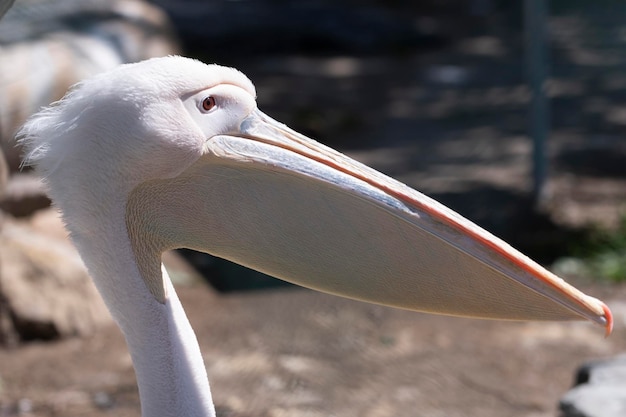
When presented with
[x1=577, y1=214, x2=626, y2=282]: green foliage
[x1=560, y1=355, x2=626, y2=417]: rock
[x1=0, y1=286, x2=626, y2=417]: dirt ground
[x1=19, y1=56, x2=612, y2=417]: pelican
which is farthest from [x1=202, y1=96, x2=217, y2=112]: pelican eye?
[x1=577, y1=214, x2=626, y2=282]: green foliage

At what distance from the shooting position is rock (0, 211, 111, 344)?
4.25 m

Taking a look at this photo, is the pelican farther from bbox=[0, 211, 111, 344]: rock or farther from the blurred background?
bbox=[0, 211, 111, 344]: rock

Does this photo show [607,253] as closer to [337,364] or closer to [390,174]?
[337,364]

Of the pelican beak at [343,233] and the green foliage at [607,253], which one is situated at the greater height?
the pelican beak at [343,233]

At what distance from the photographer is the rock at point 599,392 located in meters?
2.69

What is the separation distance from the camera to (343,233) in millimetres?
1793

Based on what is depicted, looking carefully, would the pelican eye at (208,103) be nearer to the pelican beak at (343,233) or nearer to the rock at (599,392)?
the pelican beak at (343,233)

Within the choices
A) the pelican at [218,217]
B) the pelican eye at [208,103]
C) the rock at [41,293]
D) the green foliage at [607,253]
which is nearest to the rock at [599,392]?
the pelican at [218,217]

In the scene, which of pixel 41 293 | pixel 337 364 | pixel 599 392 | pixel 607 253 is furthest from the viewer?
pixel 607 253

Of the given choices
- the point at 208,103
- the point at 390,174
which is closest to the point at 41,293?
the point at 208,103

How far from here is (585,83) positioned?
28.1ft

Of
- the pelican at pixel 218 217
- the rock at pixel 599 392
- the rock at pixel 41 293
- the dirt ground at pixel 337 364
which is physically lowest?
the rock at pixel 41 293

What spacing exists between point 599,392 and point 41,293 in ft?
8.74

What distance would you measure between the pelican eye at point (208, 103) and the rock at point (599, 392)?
1.57 m
